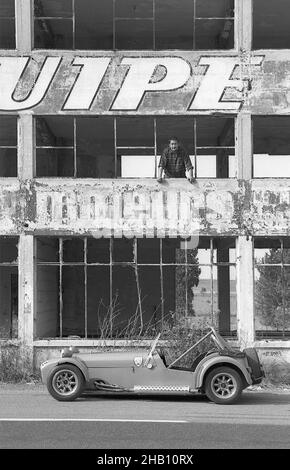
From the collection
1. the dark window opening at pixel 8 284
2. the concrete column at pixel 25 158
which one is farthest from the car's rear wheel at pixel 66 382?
the dark window opening at pixel 8 284

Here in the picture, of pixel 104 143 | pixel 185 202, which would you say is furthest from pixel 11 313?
pixel 185 202

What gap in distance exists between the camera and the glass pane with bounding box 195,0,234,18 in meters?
18.2

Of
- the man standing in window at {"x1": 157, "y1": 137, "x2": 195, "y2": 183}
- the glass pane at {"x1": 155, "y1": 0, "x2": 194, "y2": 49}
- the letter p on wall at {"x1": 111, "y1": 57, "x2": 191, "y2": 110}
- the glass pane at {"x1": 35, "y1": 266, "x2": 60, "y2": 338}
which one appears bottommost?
the glass pane at {"x1": 35, "y1": 266, "x2": 60, "y2": 338}

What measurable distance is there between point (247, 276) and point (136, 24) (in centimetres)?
802

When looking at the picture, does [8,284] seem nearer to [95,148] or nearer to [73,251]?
[73,251]

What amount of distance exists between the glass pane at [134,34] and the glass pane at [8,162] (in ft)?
20.3

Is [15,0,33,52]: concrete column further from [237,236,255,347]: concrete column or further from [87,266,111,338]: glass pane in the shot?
[87,266,111,338]: glass pane

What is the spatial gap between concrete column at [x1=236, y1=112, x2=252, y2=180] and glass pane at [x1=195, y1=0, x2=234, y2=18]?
315 centimetres

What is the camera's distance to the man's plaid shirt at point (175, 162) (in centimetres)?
1703

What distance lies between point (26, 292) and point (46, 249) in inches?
90.9

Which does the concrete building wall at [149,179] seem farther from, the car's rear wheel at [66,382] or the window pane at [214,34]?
the car's rear wheel at [66,382]

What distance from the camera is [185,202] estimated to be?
16891 mm

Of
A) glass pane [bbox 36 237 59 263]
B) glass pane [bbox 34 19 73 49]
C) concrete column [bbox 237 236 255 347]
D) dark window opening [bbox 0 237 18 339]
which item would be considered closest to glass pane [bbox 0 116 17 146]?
glass pane [bbox 34 19 73 49]
